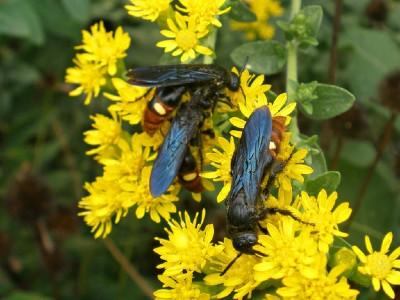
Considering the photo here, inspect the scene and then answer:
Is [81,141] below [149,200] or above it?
below

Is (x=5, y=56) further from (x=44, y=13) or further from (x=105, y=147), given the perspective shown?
(x=105, y=147)

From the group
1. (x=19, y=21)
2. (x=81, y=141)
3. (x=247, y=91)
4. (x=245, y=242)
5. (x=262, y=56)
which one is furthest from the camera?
(x=81, y=141)

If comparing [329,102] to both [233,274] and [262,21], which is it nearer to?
[233,274]

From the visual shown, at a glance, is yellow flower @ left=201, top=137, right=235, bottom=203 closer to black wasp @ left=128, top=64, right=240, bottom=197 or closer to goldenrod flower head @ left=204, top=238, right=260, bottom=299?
black wasp @ left=128, top=64, right=240, bottom=197

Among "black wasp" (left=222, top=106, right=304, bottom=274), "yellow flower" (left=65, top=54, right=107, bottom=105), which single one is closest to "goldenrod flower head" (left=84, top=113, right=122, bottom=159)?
"yellow flower" (left=65, top=54, right=107, bottom=105)

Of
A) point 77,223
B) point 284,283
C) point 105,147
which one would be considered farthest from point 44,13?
point 284,283

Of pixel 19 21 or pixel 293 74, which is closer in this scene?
pixel 293 74

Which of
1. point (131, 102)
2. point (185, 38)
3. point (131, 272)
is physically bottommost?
point (131, 272)

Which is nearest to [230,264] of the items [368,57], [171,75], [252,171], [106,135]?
[252,171]
